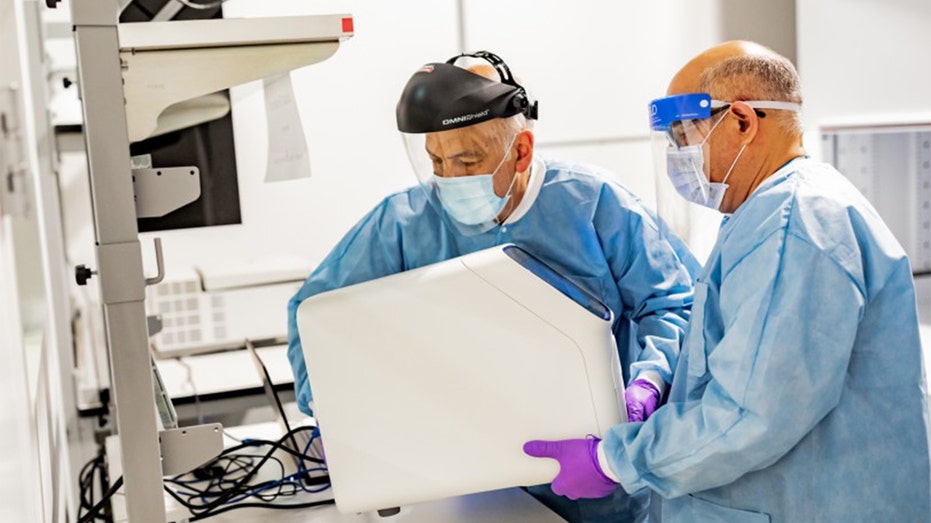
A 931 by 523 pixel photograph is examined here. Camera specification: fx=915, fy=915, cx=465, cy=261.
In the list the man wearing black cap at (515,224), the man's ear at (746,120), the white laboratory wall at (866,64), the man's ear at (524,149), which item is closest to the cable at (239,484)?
the man wearing black cap at (515,224)

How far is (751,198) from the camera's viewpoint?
1145mm

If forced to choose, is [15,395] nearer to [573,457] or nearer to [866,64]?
[573,457]

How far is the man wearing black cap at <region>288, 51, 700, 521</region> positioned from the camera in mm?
1403

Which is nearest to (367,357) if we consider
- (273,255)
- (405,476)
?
(405,476)

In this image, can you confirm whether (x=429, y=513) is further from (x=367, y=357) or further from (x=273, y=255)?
(x=273, y=255)

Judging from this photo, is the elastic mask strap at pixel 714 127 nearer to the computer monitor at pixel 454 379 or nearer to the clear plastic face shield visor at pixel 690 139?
the clear plastic face shield visor at pixel 690 139

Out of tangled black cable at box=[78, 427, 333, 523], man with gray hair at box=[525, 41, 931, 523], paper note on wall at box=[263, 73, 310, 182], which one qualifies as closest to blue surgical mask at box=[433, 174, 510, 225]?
paper note on wall at box=[263, 73, 310, 182]

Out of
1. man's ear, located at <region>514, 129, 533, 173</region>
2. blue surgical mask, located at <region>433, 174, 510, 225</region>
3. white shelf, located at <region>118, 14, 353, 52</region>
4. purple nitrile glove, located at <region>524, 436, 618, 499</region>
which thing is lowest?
purple nitrile glove, located at <region>524, 436, 618, 499</region>

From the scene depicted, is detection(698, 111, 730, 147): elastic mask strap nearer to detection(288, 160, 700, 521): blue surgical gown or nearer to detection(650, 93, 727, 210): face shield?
detection(650, 93, 727, 210): face shield

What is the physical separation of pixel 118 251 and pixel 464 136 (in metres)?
0.55

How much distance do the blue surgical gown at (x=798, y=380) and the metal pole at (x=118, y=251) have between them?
1.95 ft

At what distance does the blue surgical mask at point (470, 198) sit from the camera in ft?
4.76

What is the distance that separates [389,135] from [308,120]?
25cm

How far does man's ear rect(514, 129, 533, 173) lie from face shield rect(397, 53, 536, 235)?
0.01 meters
